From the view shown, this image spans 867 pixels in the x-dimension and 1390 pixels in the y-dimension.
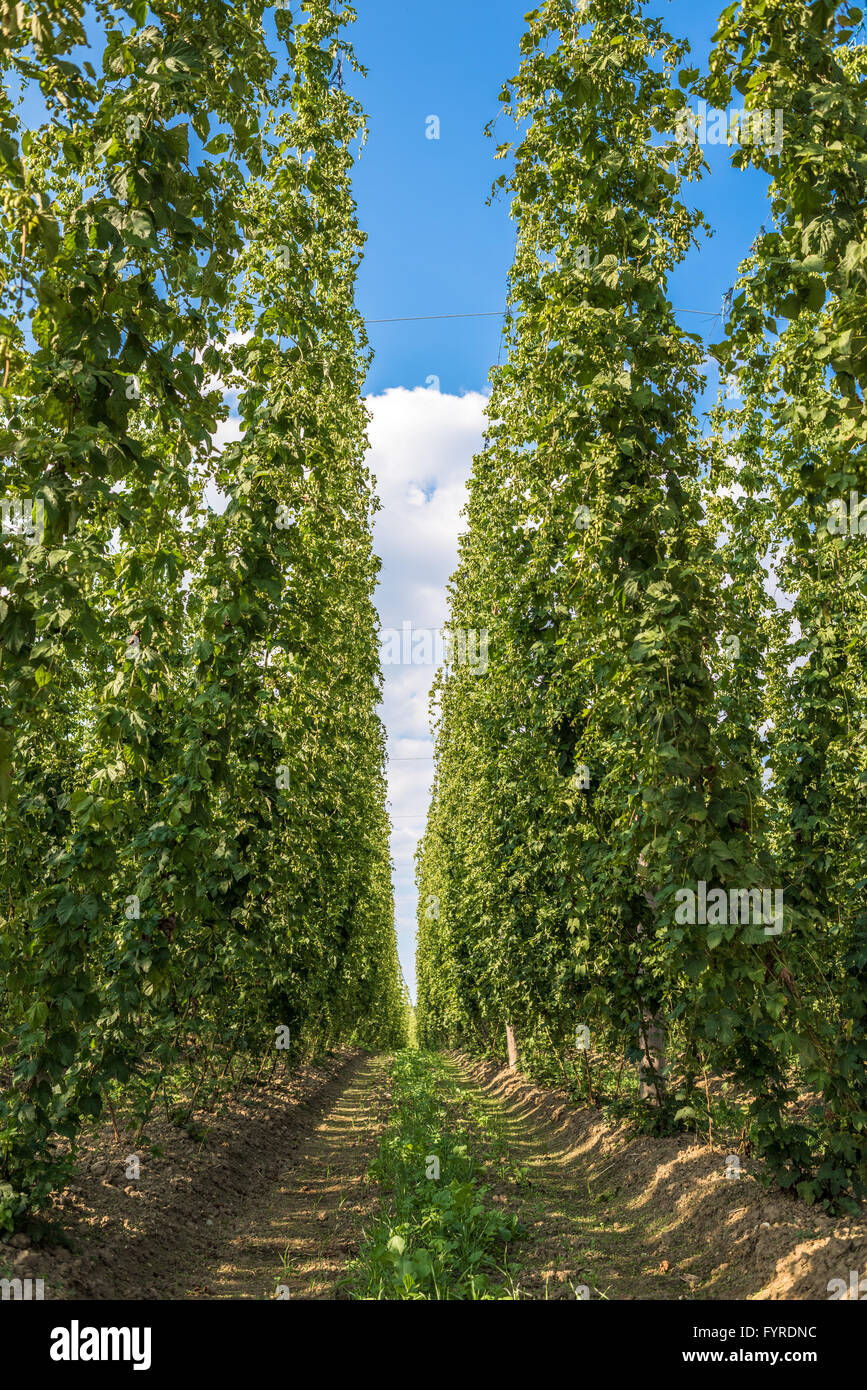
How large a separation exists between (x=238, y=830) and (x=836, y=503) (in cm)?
628

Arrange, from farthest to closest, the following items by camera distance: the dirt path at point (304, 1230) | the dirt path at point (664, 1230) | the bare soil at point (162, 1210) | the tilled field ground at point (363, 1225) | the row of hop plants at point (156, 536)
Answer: the dirt path at point (304, 1230) → the bare soil at point (162, 1210) → the tilled field ground at point (363, 1225) → the dirt path at point (664, 1230) → the row of hop plants at point (156, 536)

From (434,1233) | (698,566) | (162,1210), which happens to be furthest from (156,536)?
(162,1210)

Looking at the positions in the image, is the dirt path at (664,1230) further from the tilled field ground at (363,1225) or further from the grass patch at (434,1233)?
the grass patch at (434,1233)

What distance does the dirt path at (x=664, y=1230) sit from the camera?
4.89m

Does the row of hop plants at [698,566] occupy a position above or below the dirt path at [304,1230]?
above

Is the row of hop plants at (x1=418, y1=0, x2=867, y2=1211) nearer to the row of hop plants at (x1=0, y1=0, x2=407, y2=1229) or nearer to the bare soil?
the row of hop plants at (x1=0, y1=0, x2=407, y2=1229)

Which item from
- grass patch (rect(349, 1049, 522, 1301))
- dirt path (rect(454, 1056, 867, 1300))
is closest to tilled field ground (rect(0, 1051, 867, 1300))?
dirt path (rect(454, 1056, 867, 1300))

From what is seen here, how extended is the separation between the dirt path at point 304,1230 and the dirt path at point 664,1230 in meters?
1.45

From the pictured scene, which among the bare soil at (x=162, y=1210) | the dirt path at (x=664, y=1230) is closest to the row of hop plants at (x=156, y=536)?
the bare soil at (x=162, y=1210)

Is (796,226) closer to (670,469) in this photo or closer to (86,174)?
(670,469)

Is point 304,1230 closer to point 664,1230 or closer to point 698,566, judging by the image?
point 664,1230


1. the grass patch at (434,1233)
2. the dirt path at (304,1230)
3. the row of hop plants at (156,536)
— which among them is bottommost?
the dirt path at (304,1230)

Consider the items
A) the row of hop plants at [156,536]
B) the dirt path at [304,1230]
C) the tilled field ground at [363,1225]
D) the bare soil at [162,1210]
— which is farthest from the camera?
the dirt path at [304,1230]

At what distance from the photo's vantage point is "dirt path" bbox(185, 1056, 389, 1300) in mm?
5801
